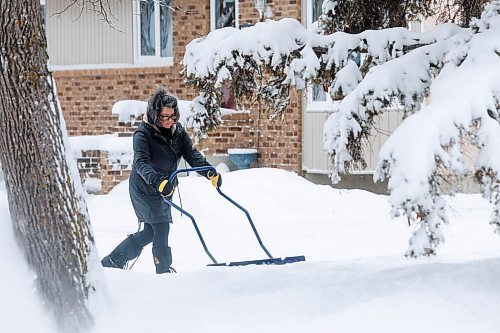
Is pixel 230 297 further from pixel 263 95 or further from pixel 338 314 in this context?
pixel 263 95

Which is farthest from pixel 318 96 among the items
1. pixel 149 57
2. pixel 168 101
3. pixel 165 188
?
pixel 165 188

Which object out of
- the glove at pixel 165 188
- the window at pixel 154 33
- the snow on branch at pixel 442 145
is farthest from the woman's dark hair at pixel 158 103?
the window at pixel 154 33

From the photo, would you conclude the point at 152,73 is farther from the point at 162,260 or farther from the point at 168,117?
the point at 162,260

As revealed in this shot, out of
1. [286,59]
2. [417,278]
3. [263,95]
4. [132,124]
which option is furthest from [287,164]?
[417,278]

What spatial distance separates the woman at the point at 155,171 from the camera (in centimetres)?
675

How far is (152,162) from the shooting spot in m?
6.91

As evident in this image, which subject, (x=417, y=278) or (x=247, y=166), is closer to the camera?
(x=417, y=278)

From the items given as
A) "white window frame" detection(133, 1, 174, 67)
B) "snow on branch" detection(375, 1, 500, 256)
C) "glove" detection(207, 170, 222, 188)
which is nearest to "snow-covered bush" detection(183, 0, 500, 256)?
"snow on branch" detection(375, 1, 500, 256)

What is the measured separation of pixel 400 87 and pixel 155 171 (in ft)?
6.85

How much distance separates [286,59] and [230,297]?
1.93 metres

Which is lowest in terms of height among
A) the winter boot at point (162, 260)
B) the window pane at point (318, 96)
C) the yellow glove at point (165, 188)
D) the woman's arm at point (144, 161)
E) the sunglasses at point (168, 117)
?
the winter boot at point (162, 260)

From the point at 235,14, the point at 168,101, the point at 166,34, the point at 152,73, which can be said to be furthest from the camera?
the point at 166,34

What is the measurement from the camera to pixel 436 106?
4.66 meters

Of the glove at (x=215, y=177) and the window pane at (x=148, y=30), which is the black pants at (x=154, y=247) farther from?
the window pane at (x=148, y=30)
